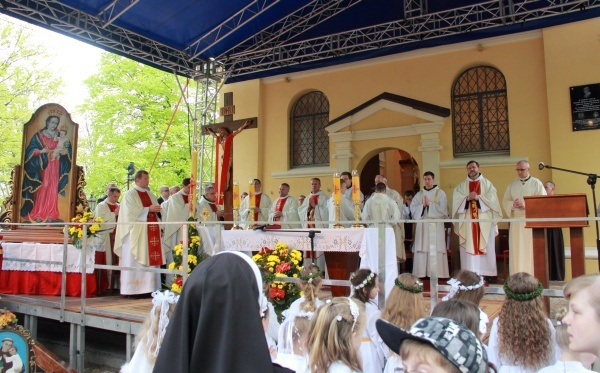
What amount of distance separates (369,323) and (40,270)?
6.94 m

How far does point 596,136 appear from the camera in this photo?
9844 millimetres

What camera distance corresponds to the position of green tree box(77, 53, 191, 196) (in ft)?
72.1

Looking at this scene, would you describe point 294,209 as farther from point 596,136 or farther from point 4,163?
point 4,163

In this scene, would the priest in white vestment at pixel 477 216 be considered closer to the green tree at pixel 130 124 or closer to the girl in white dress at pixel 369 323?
the girl in white dress at pixel 369 323

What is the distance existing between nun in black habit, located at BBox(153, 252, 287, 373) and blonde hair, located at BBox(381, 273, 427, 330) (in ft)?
7.01

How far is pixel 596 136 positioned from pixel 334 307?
8.99 m

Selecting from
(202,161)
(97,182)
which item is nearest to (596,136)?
(202,161)

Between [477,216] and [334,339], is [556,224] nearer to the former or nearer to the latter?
[334,339]

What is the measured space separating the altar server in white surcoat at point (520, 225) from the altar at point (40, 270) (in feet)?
22.6

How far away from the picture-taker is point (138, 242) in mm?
8547

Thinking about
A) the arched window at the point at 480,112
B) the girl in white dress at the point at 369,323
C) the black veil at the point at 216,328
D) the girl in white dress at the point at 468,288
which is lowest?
the girl in white dress at the point at 369,323

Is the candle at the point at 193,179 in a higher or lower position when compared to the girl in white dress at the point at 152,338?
higher

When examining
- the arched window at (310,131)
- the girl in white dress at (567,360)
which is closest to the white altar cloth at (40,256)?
the arched window at (310,131)

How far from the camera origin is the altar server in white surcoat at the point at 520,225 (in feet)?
26.5
